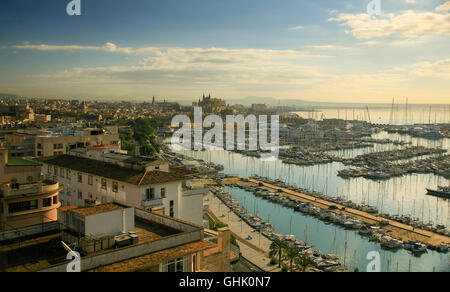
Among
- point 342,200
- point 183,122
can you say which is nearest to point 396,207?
point 342,200

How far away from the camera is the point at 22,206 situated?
15.6 ft

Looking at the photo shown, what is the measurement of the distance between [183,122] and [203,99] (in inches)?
866

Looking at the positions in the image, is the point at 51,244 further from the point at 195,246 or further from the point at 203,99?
the point at 203,99

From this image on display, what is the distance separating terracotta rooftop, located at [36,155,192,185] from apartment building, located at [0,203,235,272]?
2143 mm

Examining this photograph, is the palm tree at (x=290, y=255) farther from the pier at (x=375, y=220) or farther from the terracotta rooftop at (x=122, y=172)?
the pier at (x=375, y=220)

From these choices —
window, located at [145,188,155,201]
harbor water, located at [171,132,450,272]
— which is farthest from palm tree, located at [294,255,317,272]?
window, located at [145,188,155,201]

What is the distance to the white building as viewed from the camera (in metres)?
5.91

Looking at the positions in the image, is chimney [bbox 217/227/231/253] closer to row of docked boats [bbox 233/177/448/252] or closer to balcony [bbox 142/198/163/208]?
balcony [bbox 142/198/163/208]

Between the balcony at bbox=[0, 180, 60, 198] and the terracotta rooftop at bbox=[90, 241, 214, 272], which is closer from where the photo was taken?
the terracotta rooftop at bbox=[90, 241, 214, 272]

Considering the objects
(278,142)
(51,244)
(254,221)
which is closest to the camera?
(51,244)

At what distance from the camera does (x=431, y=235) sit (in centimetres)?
1154

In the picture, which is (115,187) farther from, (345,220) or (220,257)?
(345,220)

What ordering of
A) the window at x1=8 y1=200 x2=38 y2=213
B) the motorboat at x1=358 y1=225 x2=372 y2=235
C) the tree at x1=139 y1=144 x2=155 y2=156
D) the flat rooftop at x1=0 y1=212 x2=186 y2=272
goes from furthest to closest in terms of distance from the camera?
the tree at x1=139 y1=144 x2=155 y2=156, the motorboat at x1=358 y1=225 x2=372 y2=235, the window at x1=8 y1=200 x2=38 y2=213, the flat rooftop at x1=0 y1=212 x2=186 y2=272

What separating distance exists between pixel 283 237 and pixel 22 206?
7.93 meters
